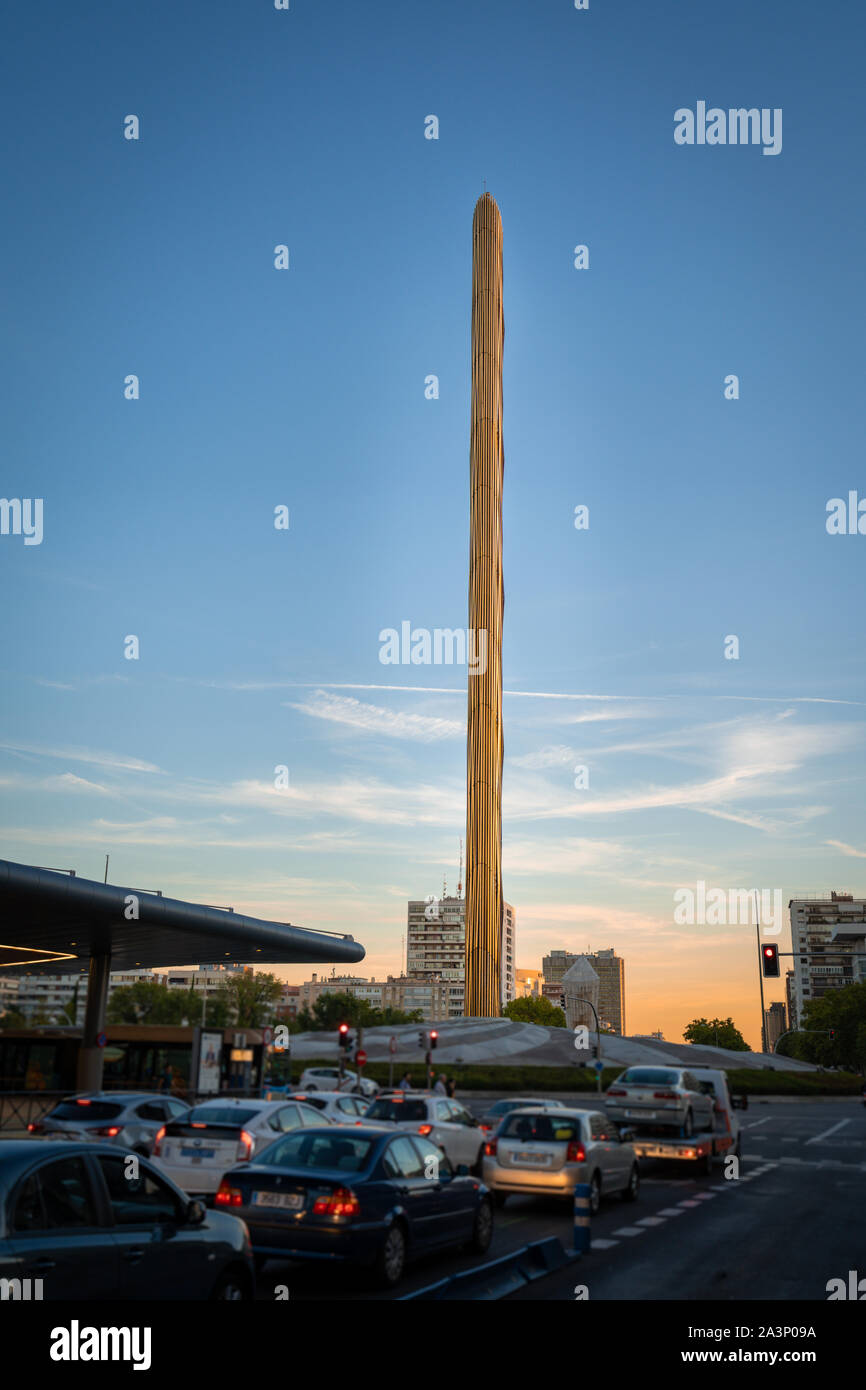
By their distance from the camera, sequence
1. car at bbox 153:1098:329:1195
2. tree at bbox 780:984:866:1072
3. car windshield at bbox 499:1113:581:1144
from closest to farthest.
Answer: car at bbox 153:1098:329:1195 → car windshield at bbox 499:1113:581:1144 → tree at bbox 780:984:866:1072

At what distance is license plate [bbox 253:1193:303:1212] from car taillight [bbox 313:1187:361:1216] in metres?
0.16

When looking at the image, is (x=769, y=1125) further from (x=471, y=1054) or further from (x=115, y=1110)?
(x=471, y=1054)

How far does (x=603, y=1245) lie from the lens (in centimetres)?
1277

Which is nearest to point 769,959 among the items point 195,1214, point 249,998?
point 195,1214

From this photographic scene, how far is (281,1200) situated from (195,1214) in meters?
3.06

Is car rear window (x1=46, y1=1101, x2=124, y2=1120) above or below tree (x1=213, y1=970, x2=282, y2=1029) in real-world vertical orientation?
above

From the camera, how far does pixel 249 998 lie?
129375 millimetres

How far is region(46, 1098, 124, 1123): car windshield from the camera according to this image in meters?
19.3

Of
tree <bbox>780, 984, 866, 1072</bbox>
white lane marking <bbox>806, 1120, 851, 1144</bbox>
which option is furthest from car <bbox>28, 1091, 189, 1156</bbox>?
tree <bbox>780, 984, 866, 1072</bbox>

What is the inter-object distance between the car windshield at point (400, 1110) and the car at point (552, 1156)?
93.8 inches

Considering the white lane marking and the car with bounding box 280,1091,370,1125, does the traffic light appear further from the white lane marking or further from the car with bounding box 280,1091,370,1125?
the car with bounding box 280,1091,370,1125

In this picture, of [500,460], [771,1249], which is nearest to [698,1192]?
[771,1249]

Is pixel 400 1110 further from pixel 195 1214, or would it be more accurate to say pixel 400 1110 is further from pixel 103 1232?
pixel 103 1232
